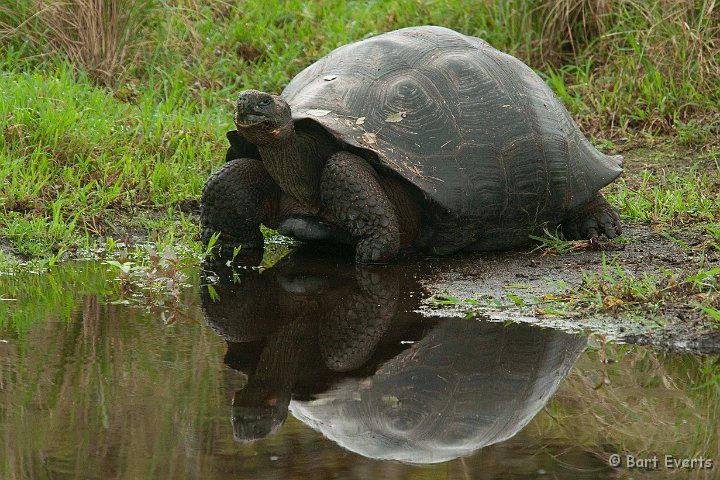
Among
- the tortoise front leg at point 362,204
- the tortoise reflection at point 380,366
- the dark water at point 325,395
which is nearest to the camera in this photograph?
the dark water at point 325,395

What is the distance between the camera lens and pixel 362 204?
5508 millimetres

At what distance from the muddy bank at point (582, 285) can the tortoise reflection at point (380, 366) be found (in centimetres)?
15

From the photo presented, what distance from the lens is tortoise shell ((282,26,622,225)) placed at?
5566mm

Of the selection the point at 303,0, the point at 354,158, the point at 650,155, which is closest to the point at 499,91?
the point at 354,158

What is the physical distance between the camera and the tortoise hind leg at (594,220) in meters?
6.14

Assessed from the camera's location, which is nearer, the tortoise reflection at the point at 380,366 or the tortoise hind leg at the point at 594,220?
the tortoise reflection at the point at 380,366

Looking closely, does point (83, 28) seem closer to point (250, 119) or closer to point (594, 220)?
point (250, 119)

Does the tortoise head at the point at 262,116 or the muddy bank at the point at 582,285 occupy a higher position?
the tortoise head at the point at 262,116

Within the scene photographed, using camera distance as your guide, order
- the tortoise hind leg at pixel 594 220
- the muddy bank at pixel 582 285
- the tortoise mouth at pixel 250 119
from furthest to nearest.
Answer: the tortoise hind leg at pixel 594 220
the tortoise mouth at pixel 250 119
the muddy bank at pixel 582 285

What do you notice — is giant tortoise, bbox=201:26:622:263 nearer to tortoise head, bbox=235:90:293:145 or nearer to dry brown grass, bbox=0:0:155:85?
tortoise head, bbox=235:90:293:145

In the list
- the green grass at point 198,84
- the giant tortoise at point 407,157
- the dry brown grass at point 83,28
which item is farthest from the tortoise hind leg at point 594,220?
the dry brown grass at point 83,28

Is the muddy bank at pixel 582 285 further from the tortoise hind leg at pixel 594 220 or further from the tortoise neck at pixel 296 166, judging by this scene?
the tortoise neck at pixel 296 166

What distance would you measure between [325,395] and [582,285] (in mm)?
1641

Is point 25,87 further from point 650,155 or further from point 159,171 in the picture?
point 650,155
